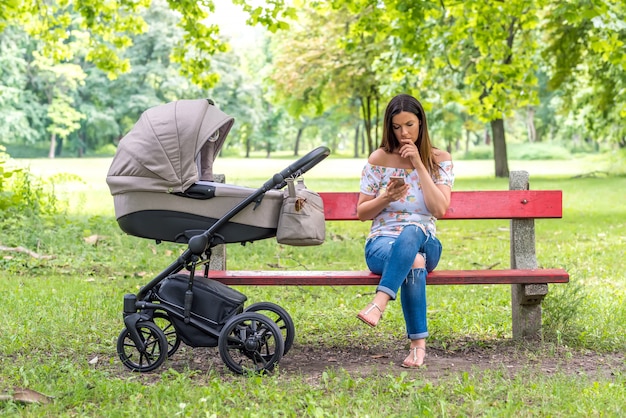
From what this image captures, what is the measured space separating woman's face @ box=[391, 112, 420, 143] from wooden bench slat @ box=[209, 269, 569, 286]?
0.82m

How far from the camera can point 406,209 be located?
5.19 m

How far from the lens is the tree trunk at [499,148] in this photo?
2888cm

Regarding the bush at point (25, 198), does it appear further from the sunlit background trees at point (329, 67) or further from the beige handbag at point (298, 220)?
the beige handbag at point (298, 220)

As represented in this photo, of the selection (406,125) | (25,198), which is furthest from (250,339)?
(25,198)

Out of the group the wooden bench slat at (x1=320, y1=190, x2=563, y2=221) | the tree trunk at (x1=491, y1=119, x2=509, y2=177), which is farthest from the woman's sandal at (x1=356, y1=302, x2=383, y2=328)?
the tree trunk at (x1=491, y1=119, x2=509, y2=177)

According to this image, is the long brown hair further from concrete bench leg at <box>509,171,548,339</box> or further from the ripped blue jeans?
concrete bench leg at <box>509,171,548,339</box>

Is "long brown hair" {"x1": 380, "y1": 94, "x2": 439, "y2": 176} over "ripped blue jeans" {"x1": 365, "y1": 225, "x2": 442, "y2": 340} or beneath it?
over

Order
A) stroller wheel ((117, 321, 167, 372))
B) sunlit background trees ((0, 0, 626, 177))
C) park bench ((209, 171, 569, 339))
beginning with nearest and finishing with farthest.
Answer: stroller wheel ((117, 321, 167, 372)) → park bench ((209, 171, 569, 339)) → sunlit background trees ((0, 0, 626, 177))

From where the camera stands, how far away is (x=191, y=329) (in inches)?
194

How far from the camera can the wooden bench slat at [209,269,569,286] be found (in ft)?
16.8

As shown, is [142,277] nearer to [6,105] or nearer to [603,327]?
[603,327]

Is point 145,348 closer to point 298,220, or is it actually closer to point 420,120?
point 298,220

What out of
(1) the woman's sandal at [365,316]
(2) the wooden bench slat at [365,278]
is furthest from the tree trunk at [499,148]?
(1) the woman's sandal at [365,316]

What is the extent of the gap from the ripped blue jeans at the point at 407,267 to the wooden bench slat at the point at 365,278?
0.09 meters
